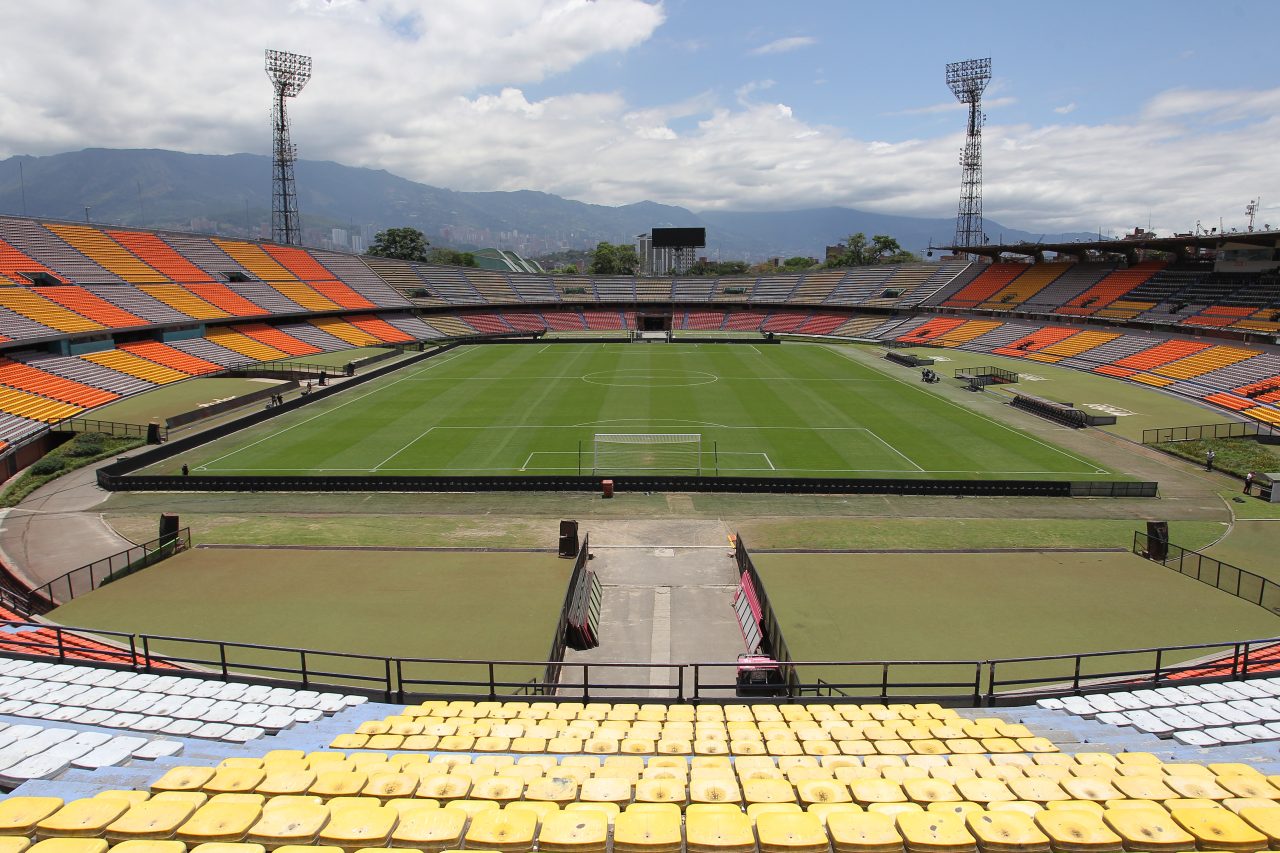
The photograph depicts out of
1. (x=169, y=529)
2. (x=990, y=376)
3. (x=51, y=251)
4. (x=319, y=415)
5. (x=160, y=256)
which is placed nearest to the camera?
(x=169, y=529)

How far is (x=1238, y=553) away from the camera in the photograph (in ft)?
77.9

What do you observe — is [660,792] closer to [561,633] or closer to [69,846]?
[69,846]

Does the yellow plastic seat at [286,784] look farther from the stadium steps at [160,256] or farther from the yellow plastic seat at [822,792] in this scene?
the stadium steps at [160,256]

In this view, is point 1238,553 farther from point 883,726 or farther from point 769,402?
point 769,402

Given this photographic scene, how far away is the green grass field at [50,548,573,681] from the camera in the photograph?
16.4m

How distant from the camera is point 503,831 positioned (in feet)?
22.0

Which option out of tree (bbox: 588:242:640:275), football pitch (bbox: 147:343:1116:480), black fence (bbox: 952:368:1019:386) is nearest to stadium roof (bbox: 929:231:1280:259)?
black fence (bbox: 952:368:1019:386)

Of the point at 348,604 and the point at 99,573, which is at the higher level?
the point at 348,604

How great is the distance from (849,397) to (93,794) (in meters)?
48.4

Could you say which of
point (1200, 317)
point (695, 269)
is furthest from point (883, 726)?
point (695, 269)

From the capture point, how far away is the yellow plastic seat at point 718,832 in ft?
21.2

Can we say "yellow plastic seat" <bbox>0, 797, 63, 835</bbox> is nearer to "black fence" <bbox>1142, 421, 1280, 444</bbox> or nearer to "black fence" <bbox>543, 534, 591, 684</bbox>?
"black fence" <bbox>543, 534, 591, 684</bbox>

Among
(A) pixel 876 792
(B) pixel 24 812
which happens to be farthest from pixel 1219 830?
(B) pixel 24 812

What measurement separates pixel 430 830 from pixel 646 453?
30155 millimetres
